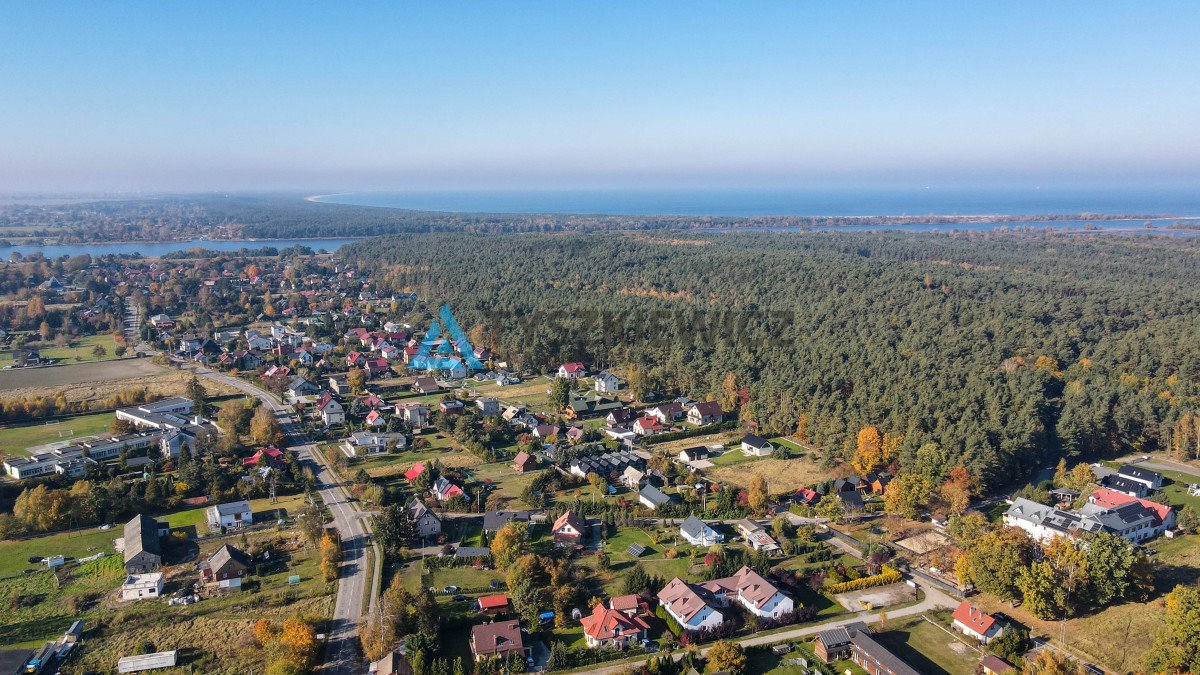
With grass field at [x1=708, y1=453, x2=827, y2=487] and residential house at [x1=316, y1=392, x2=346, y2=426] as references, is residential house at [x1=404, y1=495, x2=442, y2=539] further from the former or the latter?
residential house at [x1=316, y1=392, x2=346, y2=426]

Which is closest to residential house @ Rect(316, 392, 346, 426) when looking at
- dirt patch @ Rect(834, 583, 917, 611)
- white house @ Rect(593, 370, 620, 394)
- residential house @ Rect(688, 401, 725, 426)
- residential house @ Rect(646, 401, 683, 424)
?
white house @ Rect(593, 370, 620, 394)

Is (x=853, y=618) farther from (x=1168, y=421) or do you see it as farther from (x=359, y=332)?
(x=359, y=332)

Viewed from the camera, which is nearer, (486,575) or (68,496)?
(486,575)

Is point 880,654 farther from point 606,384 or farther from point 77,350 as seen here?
point 77,350

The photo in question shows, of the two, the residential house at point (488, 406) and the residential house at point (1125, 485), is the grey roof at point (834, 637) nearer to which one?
the residential house at point (1125, 485)

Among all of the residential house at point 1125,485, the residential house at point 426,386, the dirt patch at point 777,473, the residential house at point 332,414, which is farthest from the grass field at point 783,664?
the residential house at point 426,386

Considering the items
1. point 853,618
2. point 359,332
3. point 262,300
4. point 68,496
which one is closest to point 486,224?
point 262,300

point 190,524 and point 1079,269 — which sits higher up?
point 1079,269
